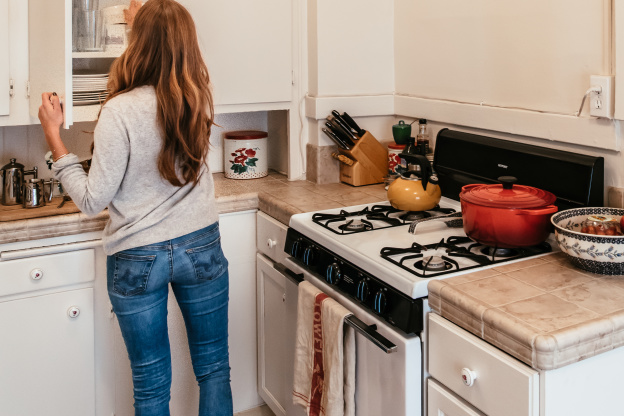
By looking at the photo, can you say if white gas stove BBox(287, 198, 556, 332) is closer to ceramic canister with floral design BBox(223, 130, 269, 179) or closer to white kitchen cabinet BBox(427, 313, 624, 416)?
white kitchen cabinet BBox(427, 313, 624, 416)

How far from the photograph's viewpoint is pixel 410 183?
2.22 meters

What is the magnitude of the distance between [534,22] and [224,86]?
1164 millimetres

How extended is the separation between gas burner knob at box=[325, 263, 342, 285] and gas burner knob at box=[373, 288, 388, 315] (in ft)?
0.73

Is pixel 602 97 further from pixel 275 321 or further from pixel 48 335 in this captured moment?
pixel 48 335

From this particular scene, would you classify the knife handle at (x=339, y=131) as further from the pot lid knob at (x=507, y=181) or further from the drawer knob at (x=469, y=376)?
the drawer knob at (x=469, y=376)

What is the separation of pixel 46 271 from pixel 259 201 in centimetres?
79

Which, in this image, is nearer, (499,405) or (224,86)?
(499,405)

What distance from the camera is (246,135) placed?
114 inches

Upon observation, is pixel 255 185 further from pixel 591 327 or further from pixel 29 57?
pixel 591 327

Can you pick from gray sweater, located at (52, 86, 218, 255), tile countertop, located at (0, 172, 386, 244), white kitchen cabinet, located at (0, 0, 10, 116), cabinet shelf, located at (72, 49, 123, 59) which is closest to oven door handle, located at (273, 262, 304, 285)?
tile countertop, located at (0, 172, 386, 244)

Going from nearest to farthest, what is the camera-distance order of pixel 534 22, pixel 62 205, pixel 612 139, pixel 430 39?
1. pixel 612 139
2. pixel 534 22
3. pixel 62 205
4. pixel 430 39

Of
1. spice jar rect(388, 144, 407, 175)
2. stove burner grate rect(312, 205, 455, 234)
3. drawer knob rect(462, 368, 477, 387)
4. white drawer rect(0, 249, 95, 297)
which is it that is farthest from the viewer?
spice jar rect(388, 144, 407, 175)

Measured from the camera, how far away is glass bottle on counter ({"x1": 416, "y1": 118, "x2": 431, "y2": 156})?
2594mm

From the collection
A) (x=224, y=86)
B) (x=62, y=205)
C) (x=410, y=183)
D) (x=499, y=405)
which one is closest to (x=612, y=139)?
(x=410, y=183)
